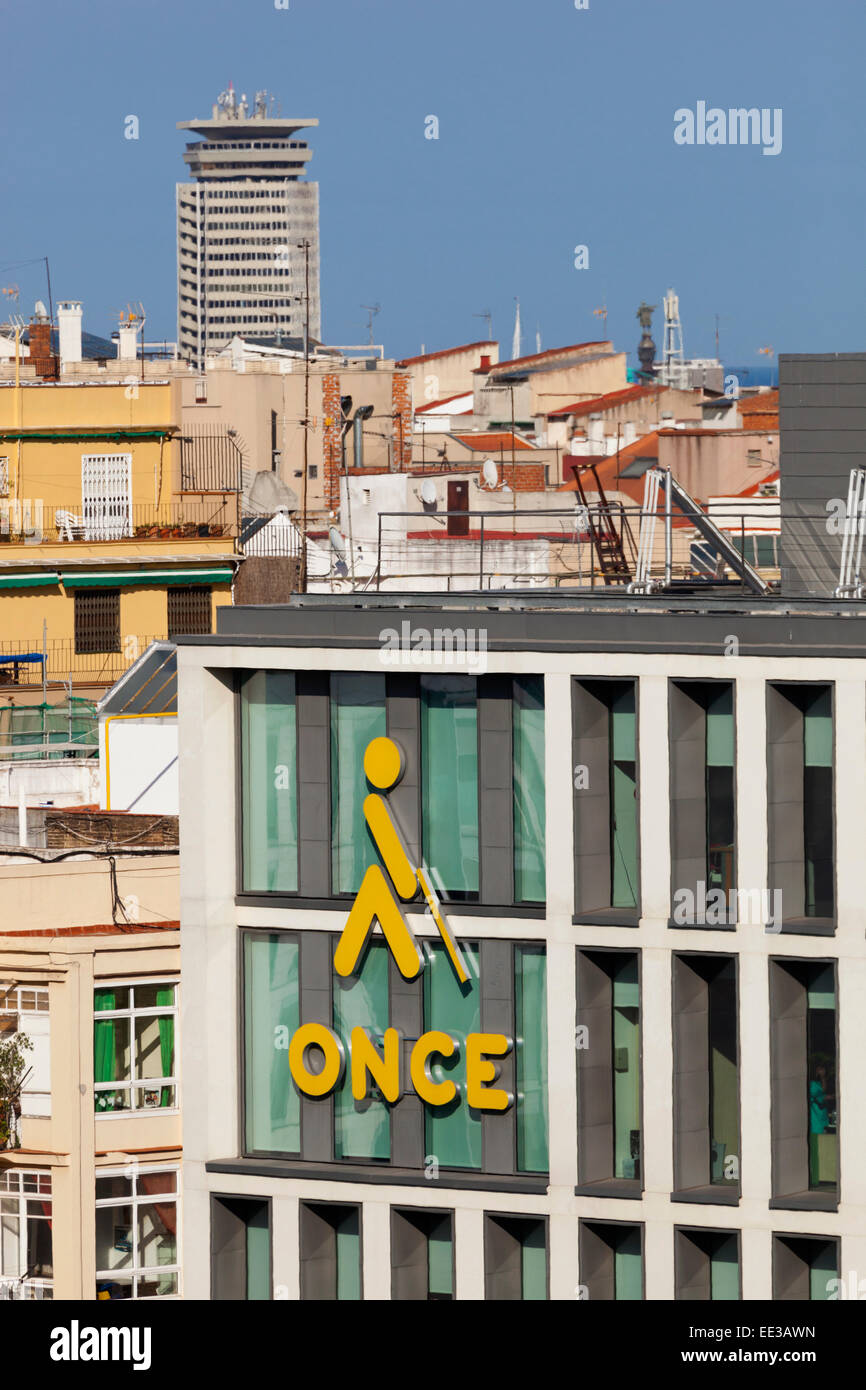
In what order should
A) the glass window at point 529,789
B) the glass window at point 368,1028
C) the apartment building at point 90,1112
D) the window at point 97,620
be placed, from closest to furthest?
the glass window at point 529,789
the glass window at point 368,1028
the apartment building at point 90,1112
the window at point 97,620

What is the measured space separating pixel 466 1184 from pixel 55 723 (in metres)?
25.7

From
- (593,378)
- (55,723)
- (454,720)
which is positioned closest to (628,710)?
(454,720)

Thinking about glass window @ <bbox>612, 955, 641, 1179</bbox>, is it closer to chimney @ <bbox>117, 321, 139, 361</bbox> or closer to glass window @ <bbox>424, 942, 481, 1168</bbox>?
glass window @ <bbox>424, 942, 481, 1168</bbox>

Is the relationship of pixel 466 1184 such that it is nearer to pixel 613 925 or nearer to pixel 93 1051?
pixel 613 925

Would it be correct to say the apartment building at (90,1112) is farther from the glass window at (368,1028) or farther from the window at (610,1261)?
the window at (610,1261)

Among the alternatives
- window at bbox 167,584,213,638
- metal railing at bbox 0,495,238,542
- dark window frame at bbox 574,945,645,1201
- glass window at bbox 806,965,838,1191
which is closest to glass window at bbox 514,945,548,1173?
dark window frame at bbox 574,945,645,1201

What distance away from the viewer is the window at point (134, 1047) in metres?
31.1

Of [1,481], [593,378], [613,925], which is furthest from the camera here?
[593,378]

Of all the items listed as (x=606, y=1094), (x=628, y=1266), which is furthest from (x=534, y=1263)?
(x=606, y=1094)

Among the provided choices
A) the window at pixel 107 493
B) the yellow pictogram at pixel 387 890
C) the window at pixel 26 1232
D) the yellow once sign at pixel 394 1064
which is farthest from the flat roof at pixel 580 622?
the window at pixel 107 493

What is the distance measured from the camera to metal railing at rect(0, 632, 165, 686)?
58.7 metres

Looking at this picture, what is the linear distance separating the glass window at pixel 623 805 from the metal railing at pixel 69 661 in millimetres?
33065
